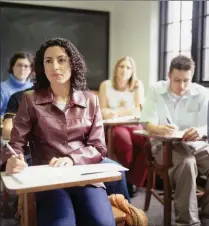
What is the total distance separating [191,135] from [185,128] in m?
0.12

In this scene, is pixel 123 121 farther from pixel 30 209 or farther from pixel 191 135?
pixel 30 209

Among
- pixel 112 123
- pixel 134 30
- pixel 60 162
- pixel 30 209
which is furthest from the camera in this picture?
pixel 134 30

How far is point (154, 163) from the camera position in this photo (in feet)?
5.87

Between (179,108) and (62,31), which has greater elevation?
(62,31)

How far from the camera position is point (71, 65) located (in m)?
1.18

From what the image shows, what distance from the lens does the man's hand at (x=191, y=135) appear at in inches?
55.7

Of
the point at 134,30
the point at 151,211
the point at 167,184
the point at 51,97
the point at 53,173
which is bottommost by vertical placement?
the point at 151,211

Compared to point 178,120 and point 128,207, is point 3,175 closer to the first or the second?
point 128,207

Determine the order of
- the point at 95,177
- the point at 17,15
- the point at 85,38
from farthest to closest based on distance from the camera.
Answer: the point at 85,38 < the point at 17,15 < the point at 95,177

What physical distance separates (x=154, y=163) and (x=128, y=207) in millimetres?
635

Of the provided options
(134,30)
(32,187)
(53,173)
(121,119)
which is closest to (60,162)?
(53,173)

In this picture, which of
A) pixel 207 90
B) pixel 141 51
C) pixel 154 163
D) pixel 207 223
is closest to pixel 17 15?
pixel 141 51

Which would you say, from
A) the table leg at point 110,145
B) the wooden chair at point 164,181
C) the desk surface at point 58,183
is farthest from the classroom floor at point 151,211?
the desk surface at point 58,183

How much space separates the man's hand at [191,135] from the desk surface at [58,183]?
1.83ft
